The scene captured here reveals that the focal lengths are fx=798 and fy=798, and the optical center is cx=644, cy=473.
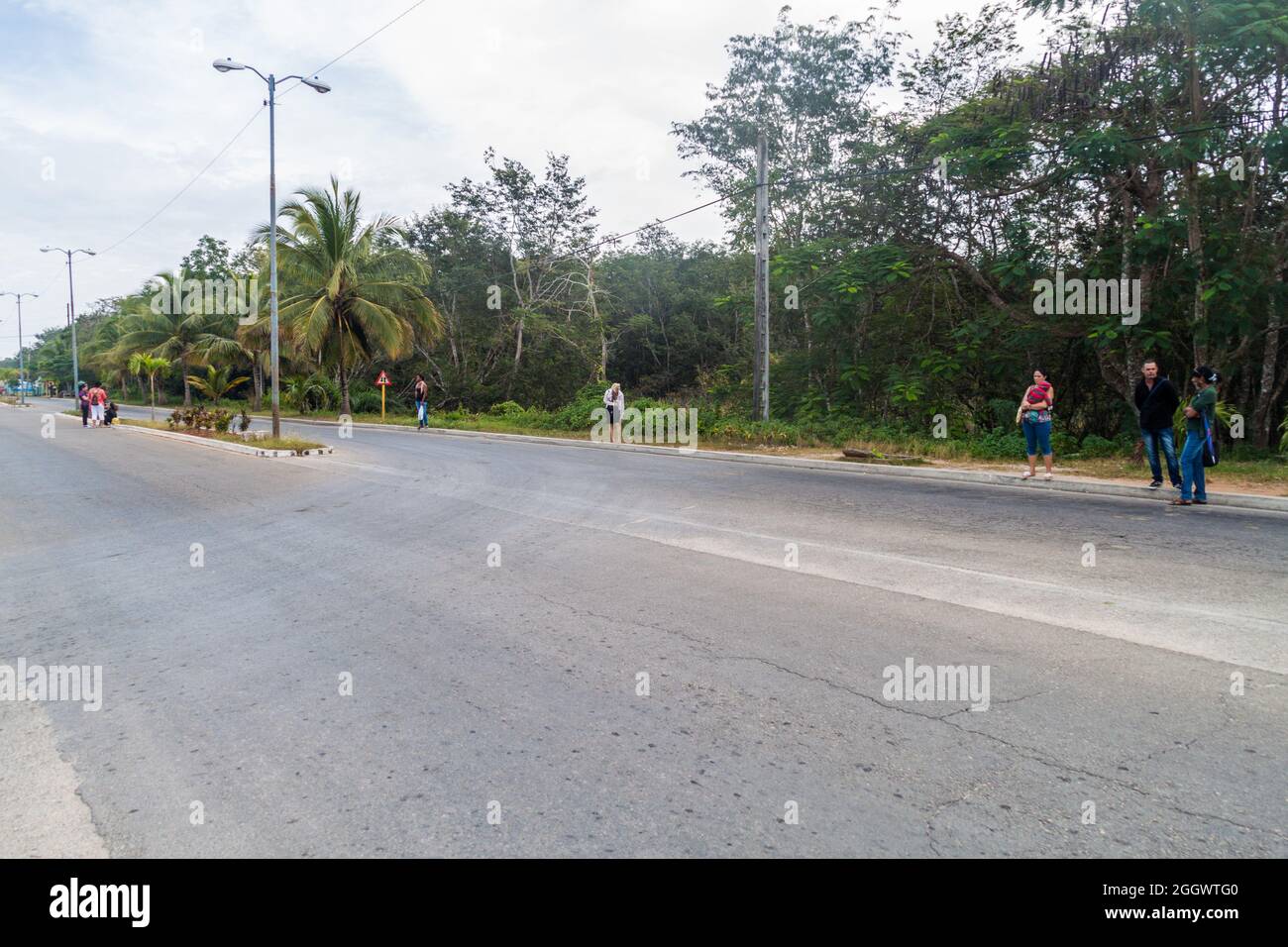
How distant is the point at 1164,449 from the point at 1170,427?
320mm

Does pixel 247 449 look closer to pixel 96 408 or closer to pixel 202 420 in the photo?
pixel 202 420

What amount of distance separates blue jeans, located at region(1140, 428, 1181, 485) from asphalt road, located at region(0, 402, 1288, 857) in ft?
7.78

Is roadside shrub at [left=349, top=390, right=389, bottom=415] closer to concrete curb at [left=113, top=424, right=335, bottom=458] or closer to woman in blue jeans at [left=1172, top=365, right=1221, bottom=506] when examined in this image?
concrete curb at [left=113, top=424, right=335, bottom=458]

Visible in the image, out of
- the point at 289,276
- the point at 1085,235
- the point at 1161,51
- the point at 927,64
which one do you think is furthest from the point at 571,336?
the point at 1161,51

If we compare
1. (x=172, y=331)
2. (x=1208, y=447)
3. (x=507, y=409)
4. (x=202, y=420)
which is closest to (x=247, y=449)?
(x=202, y=420)

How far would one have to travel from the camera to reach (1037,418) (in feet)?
44.1

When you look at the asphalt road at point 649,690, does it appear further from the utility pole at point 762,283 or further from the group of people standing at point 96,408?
the group of people standing at point 96,408

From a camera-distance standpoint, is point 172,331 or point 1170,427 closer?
point 1170,427

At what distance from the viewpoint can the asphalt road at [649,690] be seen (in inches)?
117

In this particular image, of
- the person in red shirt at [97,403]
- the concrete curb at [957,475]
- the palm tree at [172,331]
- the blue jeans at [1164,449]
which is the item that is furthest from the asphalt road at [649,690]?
the palm tree at [172,331]

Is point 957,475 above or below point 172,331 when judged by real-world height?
below

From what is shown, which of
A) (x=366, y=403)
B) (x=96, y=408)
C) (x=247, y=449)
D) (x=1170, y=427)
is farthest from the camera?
(x=366, y=403)

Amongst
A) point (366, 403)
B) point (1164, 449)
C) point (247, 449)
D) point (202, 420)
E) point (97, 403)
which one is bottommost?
point (247, 449)

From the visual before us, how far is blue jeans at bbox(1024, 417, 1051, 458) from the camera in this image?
526 inches
